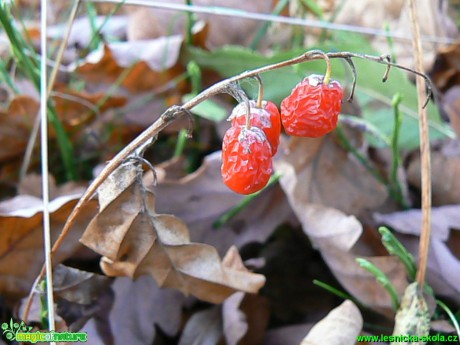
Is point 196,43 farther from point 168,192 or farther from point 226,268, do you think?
point 226,268

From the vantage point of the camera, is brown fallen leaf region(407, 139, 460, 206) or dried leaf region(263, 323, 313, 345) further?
brown fallen leaf region(407, 139, 460, 206)

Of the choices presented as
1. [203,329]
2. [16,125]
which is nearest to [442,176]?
[203,329]

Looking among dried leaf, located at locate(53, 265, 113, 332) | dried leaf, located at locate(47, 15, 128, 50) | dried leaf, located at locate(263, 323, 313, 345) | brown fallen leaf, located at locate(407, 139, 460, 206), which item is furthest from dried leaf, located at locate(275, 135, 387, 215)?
dried leaf, located at locate(47, 15, 128, 50)

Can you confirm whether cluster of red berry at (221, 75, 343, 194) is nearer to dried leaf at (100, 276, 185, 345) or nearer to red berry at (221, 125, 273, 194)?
red berry at (221, 125, 273, 194)

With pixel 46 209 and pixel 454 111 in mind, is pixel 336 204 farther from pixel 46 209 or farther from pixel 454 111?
pixel 46 209

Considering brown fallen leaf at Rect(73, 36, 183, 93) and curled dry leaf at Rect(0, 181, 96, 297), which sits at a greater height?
brown fallen leaf at Rect(73, 36, 183, 93)
